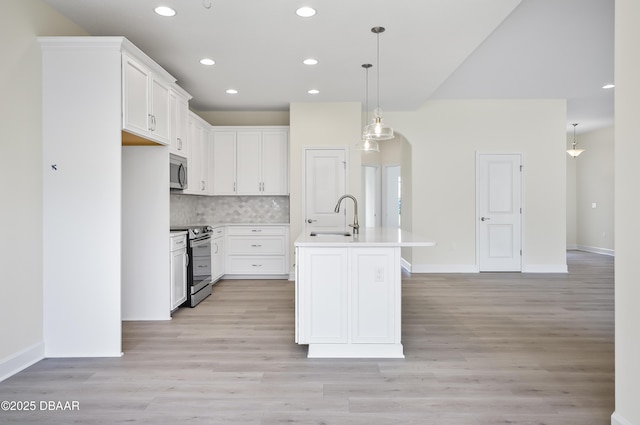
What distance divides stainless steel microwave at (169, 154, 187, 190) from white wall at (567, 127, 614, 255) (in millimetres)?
9039

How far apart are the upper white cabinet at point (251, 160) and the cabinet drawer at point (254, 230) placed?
1.96 feet

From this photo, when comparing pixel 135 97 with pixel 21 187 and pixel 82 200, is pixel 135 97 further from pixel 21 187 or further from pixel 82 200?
pixel 21 187

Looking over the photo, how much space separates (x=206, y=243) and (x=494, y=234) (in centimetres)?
476

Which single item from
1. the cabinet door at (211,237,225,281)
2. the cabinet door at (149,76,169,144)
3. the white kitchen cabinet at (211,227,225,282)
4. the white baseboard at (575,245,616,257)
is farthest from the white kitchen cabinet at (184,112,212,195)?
the white baseboard at (575,245,616,257)

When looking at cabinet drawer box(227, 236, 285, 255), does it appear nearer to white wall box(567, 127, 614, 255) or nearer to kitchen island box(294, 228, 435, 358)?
kitchen island box(294, 228, 435, 358)

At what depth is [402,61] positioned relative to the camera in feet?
14.3

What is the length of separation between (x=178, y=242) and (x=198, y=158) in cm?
183

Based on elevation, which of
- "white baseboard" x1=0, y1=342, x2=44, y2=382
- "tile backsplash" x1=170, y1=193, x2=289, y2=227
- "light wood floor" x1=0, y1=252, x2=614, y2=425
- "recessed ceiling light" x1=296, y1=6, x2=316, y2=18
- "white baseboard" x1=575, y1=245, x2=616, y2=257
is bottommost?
"light wood floor" x1=0, y1=252, x2=614, y2=425

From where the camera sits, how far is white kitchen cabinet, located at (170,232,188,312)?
4.12 m

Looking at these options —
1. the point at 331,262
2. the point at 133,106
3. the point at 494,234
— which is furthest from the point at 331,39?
the point at 494,234

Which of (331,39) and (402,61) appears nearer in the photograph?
(331,39)

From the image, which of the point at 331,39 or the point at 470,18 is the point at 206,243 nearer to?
the point at 331,39

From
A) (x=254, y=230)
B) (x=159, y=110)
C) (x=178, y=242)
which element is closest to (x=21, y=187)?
(x=159, y=110)

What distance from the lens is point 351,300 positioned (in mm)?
3018
